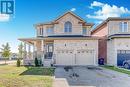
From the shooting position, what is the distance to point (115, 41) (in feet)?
104

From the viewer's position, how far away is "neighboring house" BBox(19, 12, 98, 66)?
3303cm

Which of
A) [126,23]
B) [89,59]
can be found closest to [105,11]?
[126,23]

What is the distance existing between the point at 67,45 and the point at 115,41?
6800 mm

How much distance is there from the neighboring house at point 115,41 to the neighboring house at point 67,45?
7.62ft

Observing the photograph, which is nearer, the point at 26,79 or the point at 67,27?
the point at 26,79

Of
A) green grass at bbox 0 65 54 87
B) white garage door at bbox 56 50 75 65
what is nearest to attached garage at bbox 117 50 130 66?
white garage door at bbox 56 50 75 65

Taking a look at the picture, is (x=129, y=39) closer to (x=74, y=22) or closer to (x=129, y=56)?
(x=129, y=56)

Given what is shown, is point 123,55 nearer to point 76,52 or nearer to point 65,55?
point 76,52

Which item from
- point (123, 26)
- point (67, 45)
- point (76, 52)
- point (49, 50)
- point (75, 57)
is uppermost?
point (123, 26)

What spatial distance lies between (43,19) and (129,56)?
15713mm

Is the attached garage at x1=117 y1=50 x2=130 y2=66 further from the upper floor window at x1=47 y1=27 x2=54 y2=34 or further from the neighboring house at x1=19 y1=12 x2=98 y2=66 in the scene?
the upper floor window at x1=47 y1=27 x2=54 y2=34

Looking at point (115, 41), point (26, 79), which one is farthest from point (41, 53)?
point (26, 79)

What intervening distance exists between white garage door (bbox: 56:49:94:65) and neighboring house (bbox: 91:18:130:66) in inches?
119

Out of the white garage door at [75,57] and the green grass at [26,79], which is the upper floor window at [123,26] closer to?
the white garage door at [75,57]
